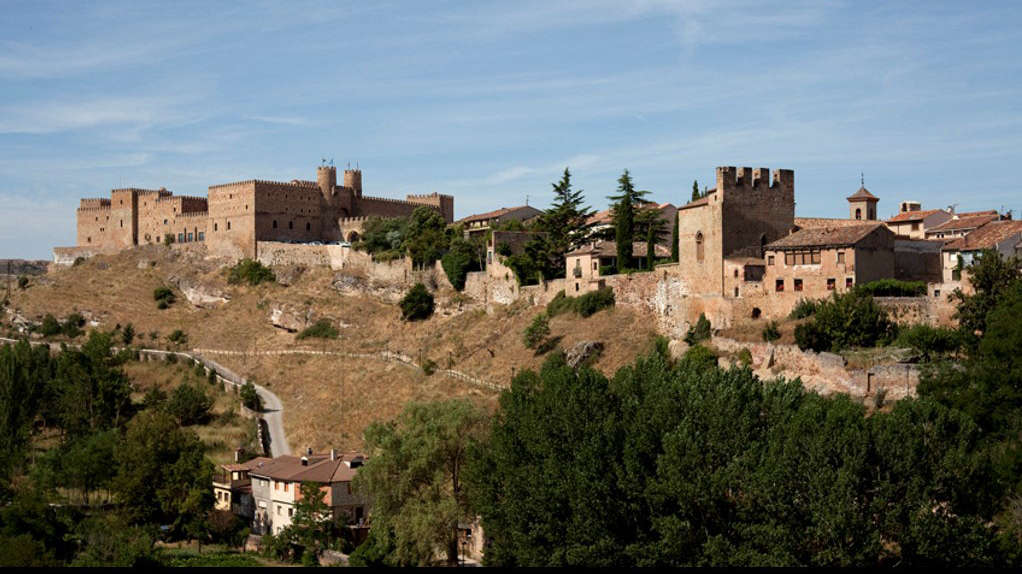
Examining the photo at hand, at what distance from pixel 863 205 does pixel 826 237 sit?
17.6m

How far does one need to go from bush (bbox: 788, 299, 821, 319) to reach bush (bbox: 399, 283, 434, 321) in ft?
76.7

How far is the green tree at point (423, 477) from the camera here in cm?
3238

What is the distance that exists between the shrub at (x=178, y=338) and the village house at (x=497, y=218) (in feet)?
54.6

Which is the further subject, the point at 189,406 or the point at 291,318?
the point at 291,318

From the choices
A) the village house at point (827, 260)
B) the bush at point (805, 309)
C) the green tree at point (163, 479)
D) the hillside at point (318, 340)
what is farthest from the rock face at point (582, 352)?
the green tree at point (163, 479)

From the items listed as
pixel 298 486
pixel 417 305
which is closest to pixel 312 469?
pixel 298 486

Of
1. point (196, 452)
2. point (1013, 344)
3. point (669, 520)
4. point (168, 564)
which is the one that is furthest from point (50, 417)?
point (1013, 344)

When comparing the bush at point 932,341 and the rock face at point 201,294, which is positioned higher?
the rock face at point 201,294

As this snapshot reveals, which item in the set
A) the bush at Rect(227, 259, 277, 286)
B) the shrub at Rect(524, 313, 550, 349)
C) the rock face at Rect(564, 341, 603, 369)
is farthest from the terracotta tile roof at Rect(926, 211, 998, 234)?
the bush at Rect(227, 259, 277, 286)

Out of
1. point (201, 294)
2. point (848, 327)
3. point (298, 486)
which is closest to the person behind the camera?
point (848, 327)

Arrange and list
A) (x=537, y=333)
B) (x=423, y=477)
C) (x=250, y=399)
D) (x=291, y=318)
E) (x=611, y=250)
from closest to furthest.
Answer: (x=423, y=477) → (x=537, y=333) → (x=611, y=250) → (x=250, y=399) → (x=291, y=318)

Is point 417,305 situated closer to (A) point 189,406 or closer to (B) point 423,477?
(A) point 189,406

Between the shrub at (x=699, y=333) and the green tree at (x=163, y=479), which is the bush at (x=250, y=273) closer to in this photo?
the green tree at (x=163, y=479)

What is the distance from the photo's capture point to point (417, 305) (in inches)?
2322
